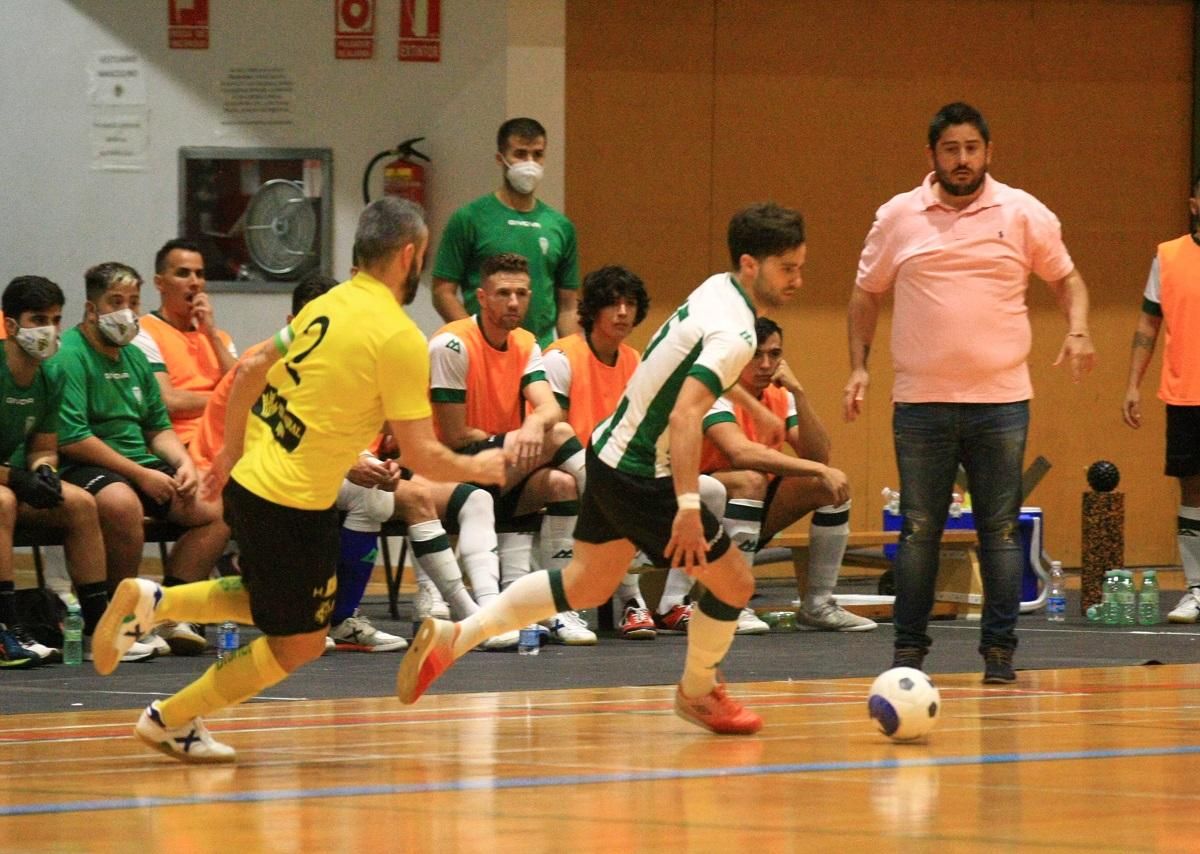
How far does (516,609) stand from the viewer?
597 centimetres

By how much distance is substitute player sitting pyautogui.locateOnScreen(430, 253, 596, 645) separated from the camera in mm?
8656

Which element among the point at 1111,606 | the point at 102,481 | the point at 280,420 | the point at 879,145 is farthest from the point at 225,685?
the point at 879,145

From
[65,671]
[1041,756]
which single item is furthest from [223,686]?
[65,671]

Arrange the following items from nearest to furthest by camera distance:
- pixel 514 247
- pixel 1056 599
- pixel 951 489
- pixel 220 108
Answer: pixel 951 489 < pixel 514 247 < pixel 1056 599 < pixel 220 108

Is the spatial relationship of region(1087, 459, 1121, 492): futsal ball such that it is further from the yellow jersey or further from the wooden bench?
the yellow jersey

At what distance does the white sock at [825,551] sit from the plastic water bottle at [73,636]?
3.28 meters

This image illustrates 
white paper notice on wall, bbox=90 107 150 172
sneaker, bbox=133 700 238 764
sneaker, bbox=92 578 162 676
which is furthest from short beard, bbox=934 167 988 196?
white paper notice on wall, bbox=90 107 150 172

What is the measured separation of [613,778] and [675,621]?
4.34m

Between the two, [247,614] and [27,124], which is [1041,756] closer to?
[247,614]

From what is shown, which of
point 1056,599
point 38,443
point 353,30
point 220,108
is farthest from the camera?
point 220,108

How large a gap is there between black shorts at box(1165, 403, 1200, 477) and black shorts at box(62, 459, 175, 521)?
481 cm

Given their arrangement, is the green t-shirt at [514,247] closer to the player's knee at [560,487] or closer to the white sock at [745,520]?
the player's knee at [560,487]

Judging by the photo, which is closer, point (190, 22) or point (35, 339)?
point (35, 339)

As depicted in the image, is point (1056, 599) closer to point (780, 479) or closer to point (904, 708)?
point (780, 479)
